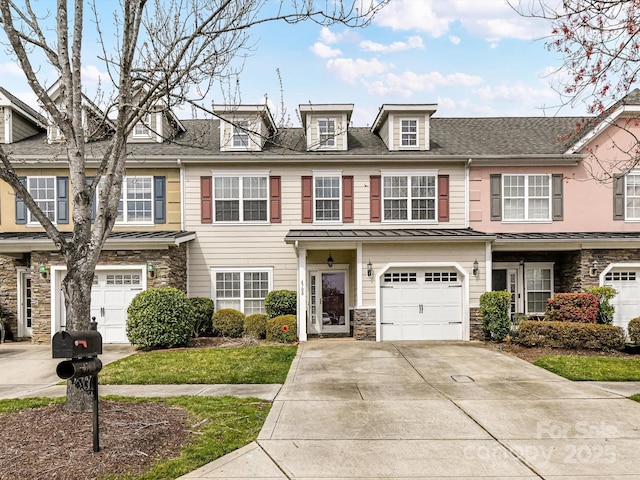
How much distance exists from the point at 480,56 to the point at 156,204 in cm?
1090

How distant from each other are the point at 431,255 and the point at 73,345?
10940 mm

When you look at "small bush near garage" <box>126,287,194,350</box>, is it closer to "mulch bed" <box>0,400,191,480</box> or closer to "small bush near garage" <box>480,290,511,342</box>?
"mulch bed" <box>0,400,191,480</box>

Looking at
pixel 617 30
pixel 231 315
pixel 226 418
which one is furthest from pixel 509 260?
pixel 226 418

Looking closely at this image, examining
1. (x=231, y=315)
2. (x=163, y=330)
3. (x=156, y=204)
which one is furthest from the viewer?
(x=156, y=204)

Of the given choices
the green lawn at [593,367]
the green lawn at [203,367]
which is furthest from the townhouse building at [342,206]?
the green lawn at [593,367]

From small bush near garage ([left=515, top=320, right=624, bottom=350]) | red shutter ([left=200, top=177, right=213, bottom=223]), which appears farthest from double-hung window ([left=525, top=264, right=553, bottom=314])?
red shutter ([left=200, top=177, right=213, bottom=223])

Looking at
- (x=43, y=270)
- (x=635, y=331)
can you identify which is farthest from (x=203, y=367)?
(x=635, y=331)

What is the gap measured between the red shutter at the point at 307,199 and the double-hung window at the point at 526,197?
6247 millimetres

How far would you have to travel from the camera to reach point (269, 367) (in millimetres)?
10281

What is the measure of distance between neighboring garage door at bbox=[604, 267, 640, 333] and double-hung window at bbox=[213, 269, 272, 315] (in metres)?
10.6

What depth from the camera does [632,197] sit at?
1608 cm

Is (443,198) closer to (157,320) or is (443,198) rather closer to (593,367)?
(593,367)

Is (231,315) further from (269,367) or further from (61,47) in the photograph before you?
(61,47)

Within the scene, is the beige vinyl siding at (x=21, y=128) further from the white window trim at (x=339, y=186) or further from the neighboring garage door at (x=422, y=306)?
the neighboring garage door at (x=422, y=306)
